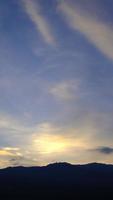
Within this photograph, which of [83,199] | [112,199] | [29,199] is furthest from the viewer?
[29,199]

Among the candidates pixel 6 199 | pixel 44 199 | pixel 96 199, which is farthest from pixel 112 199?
pixel 6 199

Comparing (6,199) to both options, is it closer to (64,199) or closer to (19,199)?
(19,199)

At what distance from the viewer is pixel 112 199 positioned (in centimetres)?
16050

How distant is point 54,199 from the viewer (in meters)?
182

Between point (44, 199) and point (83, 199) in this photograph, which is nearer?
point (83, 199)

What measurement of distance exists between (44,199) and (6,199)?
20801 millimetres

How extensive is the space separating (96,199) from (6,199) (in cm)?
4782

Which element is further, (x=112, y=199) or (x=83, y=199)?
(x=83, y=199)

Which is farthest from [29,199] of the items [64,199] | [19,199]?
[64,199]

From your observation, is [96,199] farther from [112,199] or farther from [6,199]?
[6,199]

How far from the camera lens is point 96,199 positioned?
17425 cm

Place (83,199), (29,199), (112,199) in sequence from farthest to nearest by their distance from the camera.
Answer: (29,199)
(83,199)
(112,199)

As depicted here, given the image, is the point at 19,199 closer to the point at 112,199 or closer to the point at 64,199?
the point at 64,199

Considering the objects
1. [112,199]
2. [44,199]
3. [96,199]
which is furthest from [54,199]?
[112,199]
